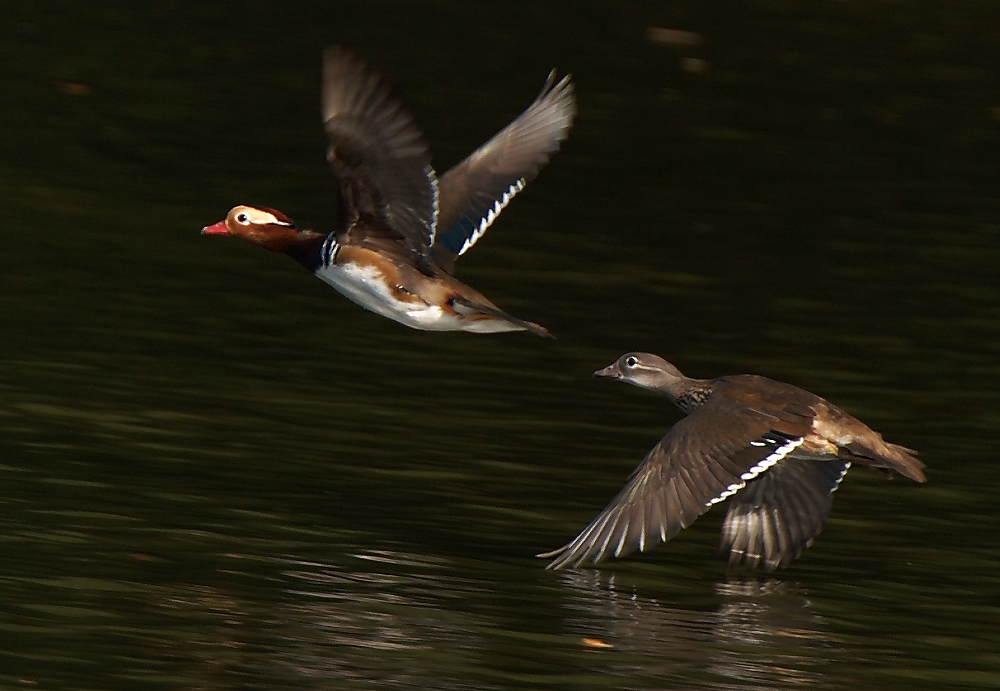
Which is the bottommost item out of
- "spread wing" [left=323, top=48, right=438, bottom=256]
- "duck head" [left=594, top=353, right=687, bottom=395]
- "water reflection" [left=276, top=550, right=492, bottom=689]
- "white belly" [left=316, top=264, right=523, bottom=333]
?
"water reflection" [left=276, top=550, right=492, bottom=689]

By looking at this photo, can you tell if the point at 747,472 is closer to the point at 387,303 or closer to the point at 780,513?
the point at 780,513

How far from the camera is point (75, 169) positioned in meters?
18.3

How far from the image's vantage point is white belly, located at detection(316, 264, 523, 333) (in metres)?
11.8

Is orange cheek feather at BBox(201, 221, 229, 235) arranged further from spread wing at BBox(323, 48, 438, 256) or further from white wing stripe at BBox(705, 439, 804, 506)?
white wing stripe at BBox(705, 439, 804, 506)

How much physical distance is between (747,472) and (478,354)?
178 inches

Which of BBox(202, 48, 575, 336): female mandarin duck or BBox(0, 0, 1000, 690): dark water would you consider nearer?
BBox(0, 0, 1000, 690): dark water

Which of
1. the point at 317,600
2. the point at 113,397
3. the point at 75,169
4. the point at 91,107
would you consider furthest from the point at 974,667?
the point at 91,107

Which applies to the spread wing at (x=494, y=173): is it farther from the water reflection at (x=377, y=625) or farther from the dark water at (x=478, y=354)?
the water reflection at (x=377, y=625)

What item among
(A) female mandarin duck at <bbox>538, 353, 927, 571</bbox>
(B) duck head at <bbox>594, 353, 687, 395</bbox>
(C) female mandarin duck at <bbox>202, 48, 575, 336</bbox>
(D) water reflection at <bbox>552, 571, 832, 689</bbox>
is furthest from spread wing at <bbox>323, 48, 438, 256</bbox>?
(D) water reflection at <bbox>552, 571, 832, 689</bbox>

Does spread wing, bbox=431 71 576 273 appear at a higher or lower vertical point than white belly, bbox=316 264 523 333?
higher

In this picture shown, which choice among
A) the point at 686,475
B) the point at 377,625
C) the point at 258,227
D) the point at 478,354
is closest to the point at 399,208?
the point at 258,227

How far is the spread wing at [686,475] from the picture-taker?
10188 millimetres

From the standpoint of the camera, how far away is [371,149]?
36.2 feet

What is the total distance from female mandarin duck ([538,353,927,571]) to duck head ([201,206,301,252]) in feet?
8.12
